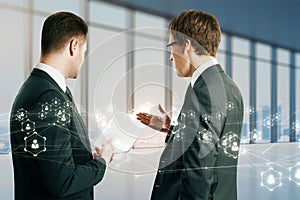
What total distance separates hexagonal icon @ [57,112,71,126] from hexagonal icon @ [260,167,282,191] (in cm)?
132

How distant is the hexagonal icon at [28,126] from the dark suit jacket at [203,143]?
39cm

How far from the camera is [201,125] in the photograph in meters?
1.16

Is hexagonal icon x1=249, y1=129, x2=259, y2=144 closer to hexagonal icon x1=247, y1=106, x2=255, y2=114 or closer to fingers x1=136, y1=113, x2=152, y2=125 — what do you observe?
hexagonal icon x1=247, y1=106, x2=255, y2=114

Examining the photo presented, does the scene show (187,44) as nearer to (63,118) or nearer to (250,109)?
(63,118)

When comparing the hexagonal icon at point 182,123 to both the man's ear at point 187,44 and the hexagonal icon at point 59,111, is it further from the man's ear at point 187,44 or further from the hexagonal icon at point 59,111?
the hexagonal icon at point 59,111

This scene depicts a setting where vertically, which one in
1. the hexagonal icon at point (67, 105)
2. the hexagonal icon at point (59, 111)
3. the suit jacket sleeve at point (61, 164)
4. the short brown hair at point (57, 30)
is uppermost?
the short brown hair at point (57, 30)

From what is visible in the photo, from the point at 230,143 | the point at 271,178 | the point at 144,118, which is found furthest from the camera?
the point at 271,178

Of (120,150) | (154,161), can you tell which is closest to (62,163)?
(120,150)

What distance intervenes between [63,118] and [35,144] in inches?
6.5

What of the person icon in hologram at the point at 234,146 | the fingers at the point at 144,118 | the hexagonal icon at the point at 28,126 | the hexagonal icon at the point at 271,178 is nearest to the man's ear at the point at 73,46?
the hexagonal icon at the point at 28,126

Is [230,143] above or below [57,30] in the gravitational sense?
below

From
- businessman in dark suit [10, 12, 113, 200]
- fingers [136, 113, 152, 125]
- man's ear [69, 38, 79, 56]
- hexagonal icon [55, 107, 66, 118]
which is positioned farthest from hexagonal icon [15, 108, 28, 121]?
fingers [136, 113, 152, 125]

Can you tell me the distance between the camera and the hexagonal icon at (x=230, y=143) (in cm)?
119

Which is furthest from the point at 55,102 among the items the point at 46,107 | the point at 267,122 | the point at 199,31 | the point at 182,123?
the point at 267,122
